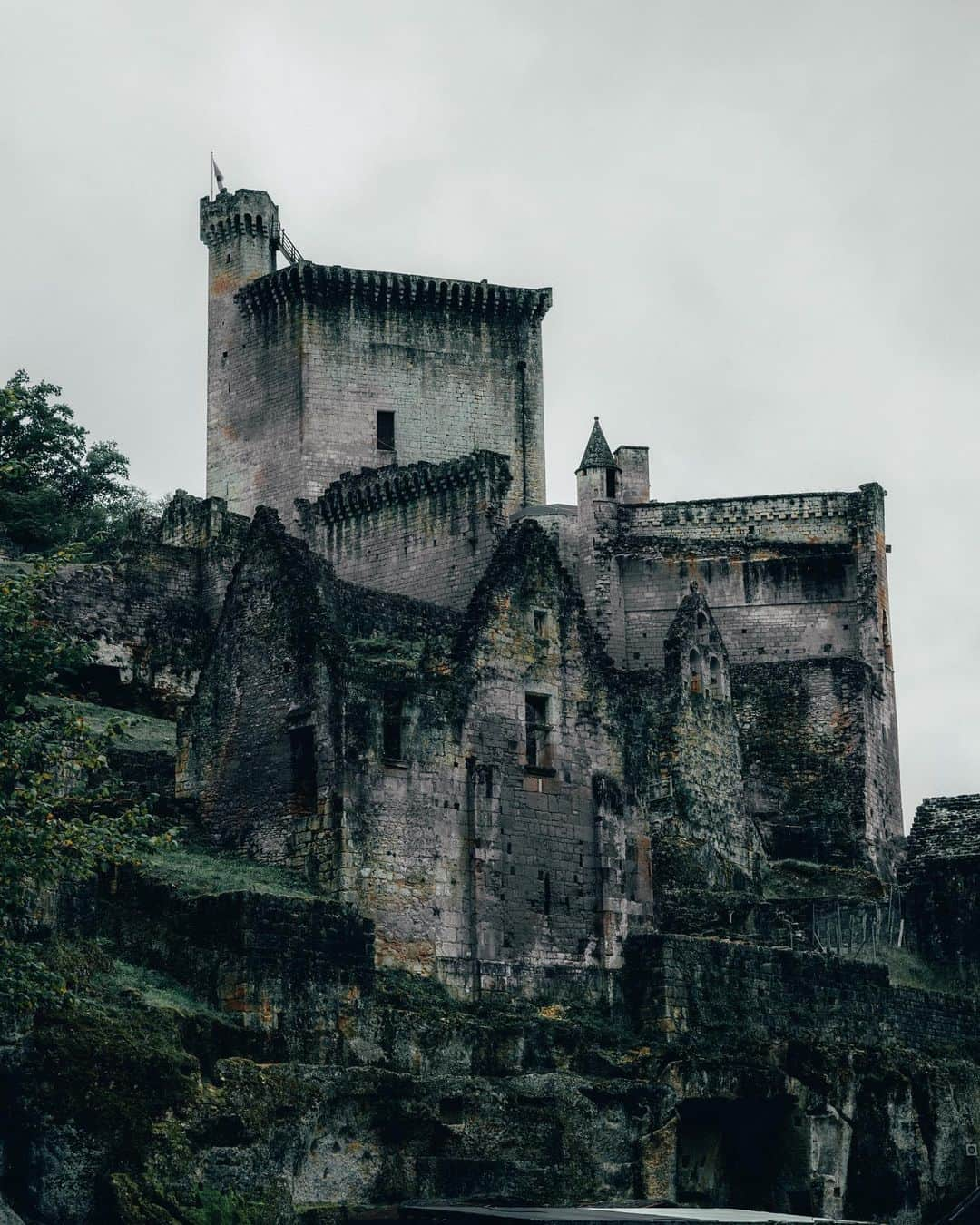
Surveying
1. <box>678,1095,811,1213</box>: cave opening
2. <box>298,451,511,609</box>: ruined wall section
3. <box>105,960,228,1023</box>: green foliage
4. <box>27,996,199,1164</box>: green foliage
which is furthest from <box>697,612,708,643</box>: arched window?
<box>27,996,199,1164</box>: green foliage

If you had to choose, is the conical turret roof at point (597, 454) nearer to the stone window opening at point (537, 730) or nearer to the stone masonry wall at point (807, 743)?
the stone masonry wall at point (807, 743)

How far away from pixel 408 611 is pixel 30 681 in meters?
13.7

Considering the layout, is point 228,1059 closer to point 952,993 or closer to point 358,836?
point 358,836

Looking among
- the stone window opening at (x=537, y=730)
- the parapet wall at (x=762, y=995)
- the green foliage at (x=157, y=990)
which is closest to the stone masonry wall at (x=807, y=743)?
the parapet wall at (x=762, y=995)

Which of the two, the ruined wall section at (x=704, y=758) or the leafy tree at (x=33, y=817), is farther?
the ruined wall section at (x=704, y=758)

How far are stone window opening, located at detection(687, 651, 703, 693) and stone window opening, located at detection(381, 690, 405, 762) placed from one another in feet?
36.6

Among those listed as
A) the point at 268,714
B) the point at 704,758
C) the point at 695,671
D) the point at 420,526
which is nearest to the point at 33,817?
the point at 268,714

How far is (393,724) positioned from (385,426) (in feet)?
94.7

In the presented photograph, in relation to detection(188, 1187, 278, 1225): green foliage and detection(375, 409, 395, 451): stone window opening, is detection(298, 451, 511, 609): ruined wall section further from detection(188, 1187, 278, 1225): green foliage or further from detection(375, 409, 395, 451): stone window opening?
detection(188, 1187, 278, 1225): green foliage

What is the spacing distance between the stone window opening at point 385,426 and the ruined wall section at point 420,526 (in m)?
4.04

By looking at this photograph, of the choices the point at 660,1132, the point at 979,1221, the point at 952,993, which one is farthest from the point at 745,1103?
the point at 952,993

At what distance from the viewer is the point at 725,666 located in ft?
178

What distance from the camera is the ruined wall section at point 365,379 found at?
232 feet

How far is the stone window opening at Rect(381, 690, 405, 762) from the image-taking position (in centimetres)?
4316
